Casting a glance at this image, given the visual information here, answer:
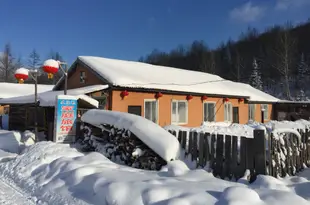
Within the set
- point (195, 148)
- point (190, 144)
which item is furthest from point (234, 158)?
point (190, 144)

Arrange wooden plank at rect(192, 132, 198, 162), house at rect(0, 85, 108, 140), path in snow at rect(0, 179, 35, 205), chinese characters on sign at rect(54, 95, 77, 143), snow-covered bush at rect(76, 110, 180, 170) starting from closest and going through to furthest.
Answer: path in snow at rect(0, 179, 35, 205) < wooden plank at rect(192, 132, 198, 162) < snow-covered bush at rect(76, 110, 180, 170) < chinese characters on sign at rect(54, 95, 77, 143) < house at rect(0, 85, 108, 140)

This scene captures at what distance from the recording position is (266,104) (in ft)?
92.8

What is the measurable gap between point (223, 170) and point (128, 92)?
32.7ft

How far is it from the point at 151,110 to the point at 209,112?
18.4 ft

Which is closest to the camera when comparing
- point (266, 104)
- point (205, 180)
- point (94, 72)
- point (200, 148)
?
point (205, 180)

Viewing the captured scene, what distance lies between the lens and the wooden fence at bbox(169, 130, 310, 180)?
5602mm

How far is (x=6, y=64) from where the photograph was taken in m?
67.1

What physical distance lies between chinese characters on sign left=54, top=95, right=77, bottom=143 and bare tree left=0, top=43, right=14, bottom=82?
205 ft

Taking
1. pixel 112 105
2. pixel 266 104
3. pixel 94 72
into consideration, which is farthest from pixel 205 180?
pixel 266 104

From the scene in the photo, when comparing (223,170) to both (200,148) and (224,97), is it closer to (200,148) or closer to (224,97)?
(200,148)

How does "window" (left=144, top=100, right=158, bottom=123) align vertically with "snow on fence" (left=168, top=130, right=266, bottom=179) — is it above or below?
above

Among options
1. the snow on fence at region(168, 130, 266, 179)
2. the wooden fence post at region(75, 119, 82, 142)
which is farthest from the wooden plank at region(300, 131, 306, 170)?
the wooden fence post at region(75, 119, 82, 142)

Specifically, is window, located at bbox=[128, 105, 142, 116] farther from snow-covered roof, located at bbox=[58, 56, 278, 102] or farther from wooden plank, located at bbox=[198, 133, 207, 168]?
wooden plank, located at bbox=[198, 133, 207, 168]

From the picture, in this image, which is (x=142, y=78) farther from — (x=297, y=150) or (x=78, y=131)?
(x=297, y=150)
